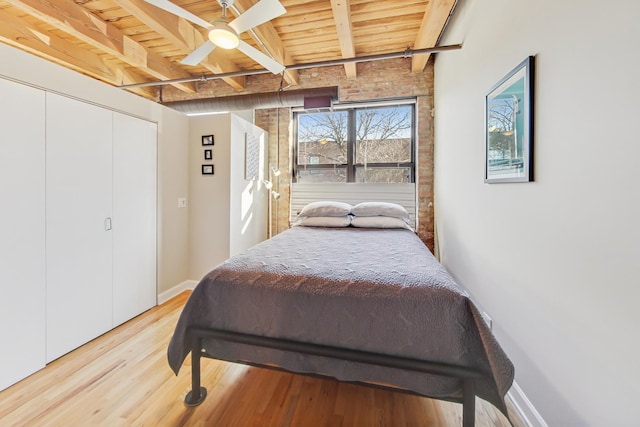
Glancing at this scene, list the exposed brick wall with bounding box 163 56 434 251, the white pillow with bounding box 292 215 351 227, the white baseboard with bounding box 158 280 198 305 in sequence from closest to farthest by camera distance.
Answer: the white baseboard with bounding box 158 280 198 305 < the white pillow with bounding box 292 215 351 227 < the exposed brick wall with bounding box 163 56 434 251

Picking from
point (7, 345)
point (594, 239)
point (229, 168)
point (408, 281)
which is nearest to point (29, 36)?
point (229, 168)

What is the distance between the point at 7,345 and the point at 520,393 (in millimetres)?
3132

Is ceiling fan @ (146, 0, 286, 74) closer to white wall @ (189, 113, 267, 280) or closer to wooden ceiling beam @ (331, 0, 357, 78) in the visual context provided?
wooden ceiling beam @ (331, 0, 357, 78)

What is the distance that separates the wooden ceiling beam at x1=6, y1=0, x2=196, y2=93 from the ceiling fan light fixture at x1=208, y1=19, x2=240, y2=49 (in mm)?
1784

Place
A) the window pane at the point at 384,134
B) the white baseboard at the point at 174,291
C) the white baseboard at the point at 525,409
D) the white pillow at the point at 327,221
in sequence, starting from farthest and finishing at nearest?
the window pane at the point at 384,134 → the white pillow at the point at 327,221 → the white baseboard at the point at 174,291 → the white baseboard at the point at 525,409

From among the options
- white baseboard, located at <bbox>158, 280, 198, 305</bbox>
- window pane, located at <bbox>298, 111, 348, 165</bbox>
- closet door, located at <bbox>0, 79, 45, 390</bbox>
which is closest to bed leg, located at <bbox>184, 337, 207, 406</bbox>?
closet door, located at <bbox>0, 79, 45, 390</bbox>

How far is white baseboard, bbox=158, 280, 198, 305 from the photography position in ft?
9.53

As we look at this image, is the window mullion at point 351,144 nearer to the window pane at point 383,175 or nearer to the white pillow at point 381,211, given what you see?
the window pane at point 383,175

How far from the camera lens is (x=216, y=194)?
3.17 m

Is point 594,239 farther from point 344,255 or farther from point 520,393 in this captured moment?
point 344,255

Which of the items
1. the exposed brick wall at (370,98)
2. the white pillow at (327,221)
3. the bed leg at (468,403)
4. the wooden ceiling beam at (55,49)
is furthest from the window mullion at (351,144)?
the wooden ceiling beam at (55,49)

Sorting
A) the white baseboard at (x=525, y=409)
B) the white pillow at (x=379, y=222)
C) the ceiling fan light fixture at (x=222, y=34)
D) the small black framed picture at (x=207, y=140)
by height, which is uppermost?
the ceiling fan light fixture at (x=222, y=34)

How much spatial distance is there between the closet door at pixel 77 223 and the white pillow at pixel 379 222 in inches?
100

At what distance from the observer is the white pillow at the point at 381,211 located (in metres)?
3.29
